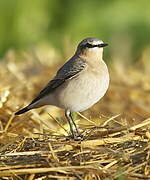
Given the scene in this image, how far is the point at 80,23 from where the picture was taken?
18.3m

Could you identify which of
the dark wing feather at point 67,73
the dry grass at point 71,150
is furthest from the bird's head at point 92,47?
the dry grass at point 71,150

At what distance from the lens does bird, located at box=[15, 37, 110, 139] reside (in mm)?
7594

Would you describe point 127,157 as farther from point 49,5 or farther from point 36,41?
point 49,5

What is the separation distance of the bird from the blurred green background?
9507 mm

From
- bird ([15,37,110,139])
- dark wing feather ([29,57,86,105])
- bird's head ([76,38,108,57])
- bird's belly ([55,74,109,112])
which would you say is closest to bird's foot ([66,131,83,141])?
bird ([15,37,110,139])

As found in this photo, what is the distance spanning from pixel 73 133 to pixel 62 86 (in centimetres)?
68

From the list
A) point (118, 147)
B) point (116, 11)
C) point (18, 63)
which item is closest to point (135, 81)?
point (18, 63)

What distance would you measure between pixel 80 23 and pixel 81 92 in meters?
10.8

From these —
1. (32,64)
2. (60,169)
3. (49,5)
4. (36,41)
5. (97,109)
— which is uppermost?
(49,5)

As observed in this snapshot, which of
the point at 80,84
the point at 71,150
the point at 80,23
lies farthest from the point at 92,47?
the point at 80,23

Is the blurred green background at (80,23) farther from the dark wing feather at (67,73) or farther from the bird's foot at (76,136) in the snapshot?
the bird's foot at (76,136)

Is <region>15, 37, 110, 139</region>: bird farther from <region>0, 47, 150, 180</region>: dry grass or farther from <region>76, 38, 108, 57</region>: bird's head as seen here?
<region>0, 47, 150, 180</region>: dry grass

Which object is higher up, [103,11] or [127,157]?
[103,11]

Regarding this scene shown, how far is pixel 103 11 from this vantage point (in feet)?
60.5
